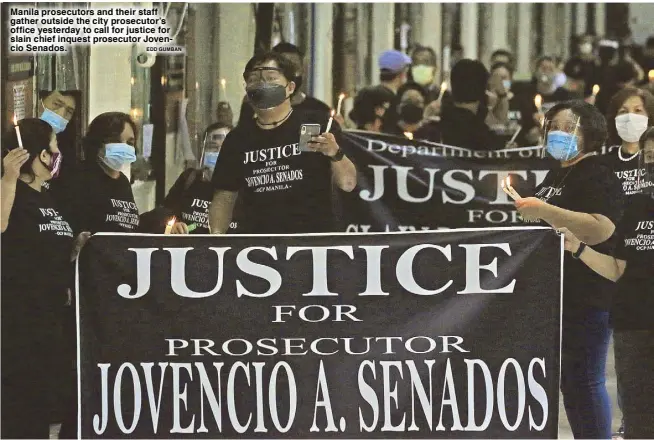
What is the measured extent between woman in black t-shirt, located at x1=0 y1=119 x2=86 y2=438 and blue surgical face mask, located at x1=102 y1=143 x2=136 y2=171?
652 millimetres

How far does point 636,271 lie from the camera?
21.6 feet

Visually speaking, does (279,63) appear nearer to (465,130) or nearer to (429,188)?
(429,188)

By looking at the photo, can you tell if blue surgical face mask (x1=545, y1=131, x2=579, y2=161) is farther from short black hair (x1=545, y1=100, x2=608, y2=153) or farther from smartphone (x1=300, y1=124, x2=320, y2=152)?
smartphone (x1=300, y1=124, x2=320, y2=152)

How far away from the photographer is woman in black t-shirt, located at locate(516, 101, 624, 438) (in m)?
7.05

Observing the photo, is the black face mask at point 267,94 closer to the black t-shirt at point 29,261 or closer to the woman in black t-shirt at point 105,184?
the woman in black t-shirt at point 105,184

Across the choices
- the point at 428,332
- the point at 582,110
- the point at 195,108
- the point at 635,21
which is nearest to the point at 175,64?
the point at 195,108

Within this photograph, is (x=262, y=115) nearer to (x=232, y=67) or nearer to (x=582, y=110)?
(x=582, y=110)

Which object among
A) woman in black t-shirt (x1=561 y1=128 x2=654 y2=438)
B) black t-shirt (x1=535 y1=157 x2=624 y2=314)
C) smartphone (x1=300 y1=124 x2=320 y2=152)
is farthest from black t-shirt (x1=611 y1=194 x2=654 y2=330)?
smartphone (x1=300 y1=124 x2=320 y2=152)

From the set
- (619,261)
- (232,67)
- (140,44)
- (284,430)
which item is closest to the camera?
(284,430)

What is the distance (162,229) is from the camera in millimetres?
7695

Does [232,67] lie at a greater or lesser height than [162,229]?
greater

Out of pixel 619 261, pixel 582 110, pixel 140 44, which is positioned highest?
pixel 140 44

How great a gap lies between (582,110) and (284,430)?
207cm

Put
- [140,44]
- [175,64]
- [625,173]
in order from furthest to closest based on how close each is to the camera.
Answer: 1. [175,64]
2. [140,44]
3. [625,173]
